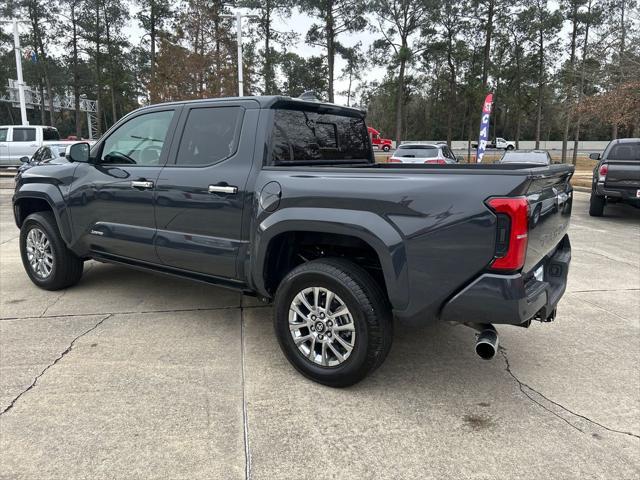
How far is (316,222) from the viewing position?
2.96 metres

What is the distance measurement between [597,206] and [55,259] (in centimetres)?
1057

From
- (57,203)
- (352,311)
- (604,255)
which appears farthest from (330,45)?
(352,311)

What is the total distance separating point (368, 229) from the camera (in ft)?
9.09

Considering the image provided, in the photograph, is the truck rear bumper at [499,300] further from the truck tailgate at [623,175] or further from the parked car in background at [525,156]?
the parked car in background at [525,156]

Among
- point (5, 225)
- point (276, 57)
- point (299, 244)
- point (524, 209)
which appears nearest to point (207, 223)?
point (299, 244)

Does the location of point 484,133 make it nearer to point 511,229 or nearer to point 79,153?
→ point 79,153

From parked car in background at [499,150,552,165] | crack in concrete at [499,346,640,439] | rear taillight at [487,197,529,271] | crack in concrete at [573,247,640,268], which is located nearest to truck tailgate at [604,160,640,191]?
crack in concrete at [573,247,640,268]

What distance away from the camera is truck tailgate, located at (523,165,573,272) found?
2543 millimetres

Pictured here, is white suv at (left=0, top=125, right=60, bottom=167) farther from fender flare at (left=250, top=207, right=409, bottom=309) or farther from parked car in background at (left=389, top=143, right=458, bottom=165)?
fender flare at (left=250, top=207, right=409, bottom=309)

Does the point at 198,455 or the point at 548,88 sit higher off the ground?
the point at 548,88

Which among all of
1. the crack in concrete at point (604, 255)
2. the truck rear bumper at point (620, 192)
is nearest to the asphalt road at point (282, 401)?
the crack in concrete at point (604, 255)

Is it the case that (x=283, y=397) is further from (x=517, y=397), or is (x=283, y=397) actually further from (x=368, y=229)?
(x=517, y=397)

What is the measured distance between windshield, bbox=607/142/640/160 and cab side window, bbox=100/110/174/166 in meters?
9.53

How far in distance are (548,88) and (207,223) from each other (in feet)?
133
